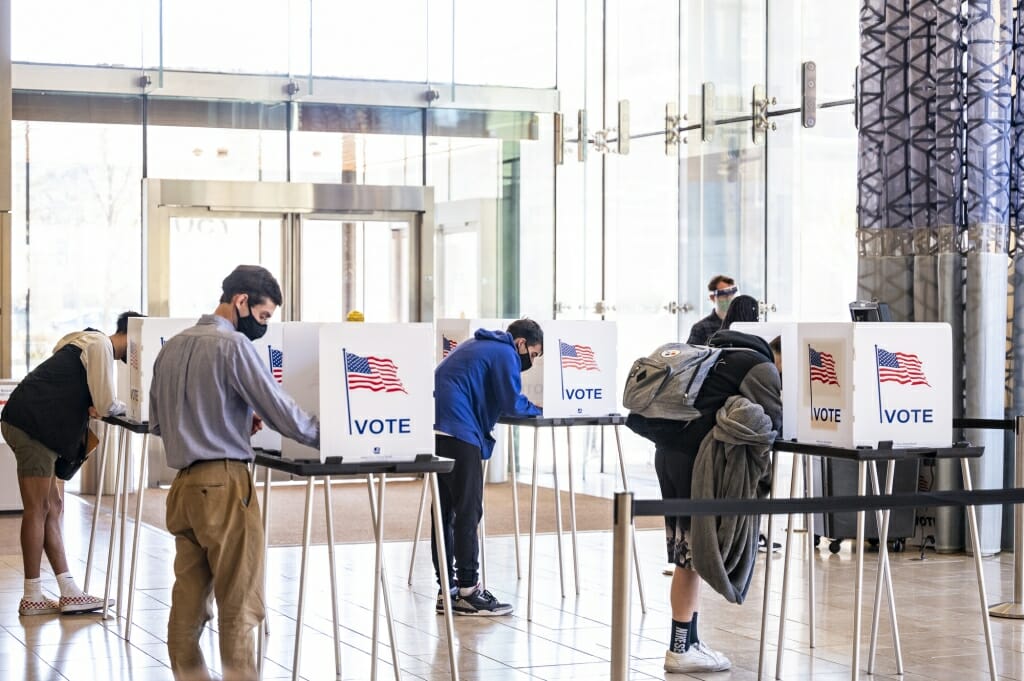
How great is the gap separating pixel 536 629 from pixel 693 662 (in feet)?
3.72

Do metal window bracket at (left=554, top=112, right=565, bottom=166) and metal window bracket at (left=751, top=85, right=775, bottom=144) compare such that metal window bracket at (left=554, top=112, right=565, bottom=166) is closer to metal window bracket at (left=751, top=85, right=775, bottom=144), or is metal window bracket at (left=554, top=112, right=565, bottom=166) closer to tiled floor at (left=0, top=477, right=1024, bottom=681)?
metal window bracket at (left=751, top=85, right=775, bottom=144)

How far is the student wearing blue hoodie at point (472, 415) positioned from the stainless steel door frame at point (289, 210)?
645cm

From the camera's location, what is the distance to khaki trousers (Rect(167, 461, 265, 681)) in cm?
518

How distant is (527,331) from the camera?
7570 mm

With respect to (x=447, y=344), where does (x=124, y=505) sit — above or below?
below

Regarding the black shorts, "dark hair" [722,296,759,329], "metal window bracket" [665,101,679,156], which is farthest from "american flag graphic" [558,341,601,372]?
"metal window bracket" [665,101,679,156]

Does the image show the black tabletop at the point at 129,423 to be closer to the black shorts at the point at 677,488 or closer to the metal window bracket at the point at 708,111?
the black shorts at the point at 677,488

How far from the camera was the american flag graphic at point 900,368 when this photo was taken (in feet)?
20.2

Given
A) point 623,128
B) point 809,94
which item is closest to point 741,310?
point 809,94

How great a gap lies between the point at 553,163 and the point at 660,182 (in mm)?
1495

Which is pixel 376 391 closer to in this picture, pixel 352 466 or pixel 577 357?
pixel 352 466

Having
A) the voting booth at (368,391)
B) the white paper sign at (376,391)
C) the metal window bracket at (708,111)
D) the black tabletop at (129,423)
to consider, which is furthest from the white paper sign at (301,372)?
the metal window bracket at (708,111)

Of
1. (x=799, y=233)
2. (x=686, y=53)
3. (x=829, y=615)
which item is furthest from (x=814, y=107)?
(x=829, y=615)

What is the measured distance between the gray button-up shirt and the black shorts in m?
1.77
